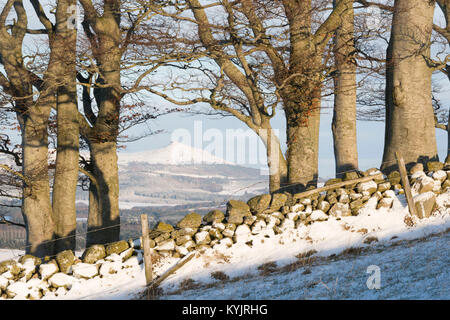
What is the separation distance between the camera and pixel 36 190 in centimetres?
1129

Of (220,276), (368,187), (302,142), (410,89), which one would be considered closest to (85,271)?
(220,276)

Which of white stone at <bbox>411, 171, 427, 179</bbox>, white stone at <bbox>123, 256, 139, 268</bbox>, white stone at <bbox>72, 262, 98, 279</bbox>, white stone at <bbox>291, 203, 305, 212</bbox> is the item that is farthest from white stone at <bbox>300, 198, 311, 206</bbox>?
white stone at <bbox>72, 262, 98, 279</bbox>

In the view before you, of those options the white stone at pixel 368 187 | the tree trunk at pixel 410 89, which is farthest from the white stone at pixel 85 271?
the tree trunk at pixel 410 89

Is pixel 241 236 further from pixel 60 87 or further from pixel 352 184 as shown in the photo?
pixel 60 87

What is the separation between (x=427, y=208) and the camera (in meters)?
9.30

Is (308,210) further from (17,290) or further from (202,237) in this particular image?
(17,290)

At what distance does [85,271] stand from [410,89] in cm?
871

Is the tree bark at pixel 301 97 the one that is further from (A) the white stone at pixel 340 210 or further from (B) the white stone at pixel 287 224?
(B) the white stone at pixel 287 224

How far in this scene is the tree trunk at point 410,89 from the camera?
11000 millimetres

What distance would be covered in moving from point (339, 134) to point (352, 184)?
2918 mm

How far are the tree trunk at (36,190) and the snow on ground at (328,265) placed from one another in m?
3.51

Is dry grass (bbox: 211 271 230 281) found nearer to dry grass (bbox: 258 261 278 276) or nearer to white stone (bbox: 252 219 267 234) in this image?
dry grass (bbox: 258 261 278 276)
